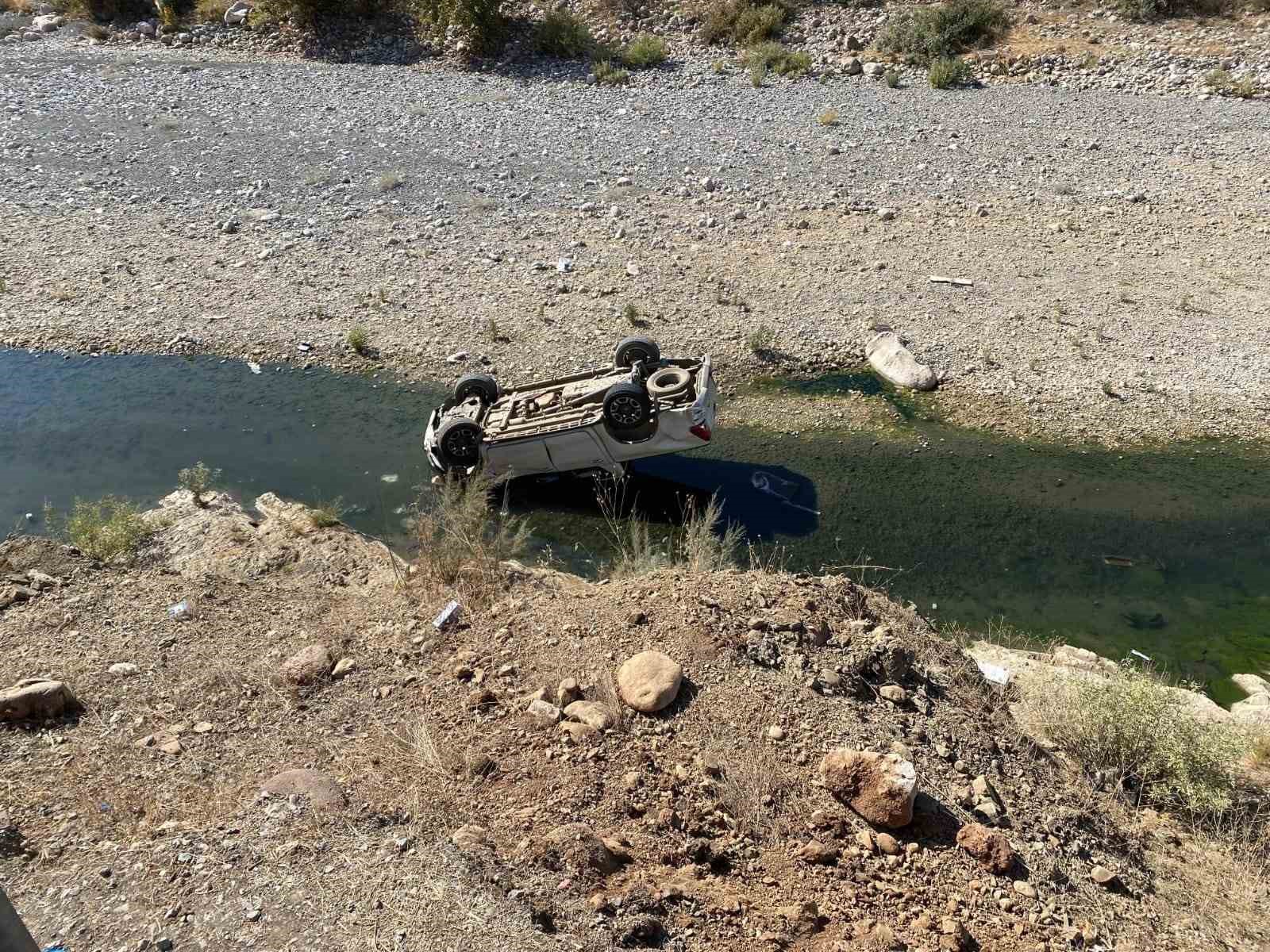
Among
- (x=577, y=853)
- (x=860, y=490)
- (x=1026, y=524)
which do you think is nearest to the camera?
(x=577, y=853)

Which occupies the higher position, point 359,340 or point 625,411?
point 625,411

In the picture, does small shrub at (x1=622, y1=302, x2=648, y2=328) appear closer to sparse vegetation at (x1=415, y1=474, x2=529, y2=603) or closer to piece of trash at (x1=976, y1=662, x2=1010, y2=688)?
sparse vegetation at (x1=415, y1=474, x2=529, y2=603)

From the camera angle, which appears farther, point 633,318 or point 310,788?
point 633,318

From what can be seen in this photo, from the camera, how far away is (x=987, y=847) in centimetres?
522

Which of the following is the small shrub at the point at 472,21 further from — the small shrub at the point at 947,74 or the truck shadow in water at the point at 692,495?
the truck shadow in water at the point at 692,495

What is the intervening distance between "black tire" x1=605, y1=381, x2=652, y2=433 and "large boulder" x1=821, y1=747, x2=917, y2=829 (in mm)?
5734

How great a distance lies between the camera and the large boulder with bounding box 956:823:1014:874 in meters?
5.18

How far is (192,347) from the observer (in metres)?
15.0

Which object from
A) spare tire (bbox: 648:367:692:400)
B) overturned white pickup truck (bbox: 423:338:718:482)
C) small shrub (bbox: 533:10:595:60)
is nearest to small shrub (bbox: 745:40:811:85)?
small shrub (bbox: 533:10:595:60)

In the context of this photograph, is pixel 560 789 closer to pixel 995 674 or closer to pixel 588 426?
pixel 995 674

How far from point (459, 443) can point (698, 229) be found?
816 centimetres

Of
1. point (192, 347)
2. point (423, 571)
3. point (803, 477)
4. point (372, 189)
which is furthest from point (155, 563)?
point (372, 189)

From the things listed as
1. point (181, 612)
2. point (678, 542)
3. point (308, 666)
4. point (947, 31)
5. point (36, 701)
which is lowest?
point (678, 542)

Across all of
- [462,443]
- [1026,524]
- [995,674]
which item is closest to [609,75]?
[462,443]
